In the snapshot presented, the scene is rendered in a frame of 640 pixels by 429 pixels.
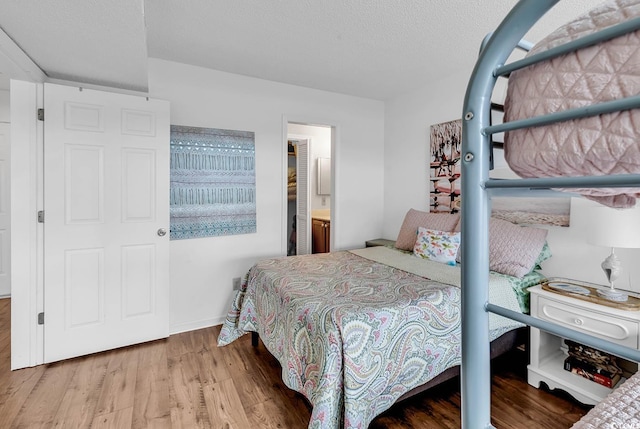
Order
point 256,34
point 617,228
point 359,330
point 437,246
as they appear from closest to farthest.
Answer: point 359,330 → point 617,228 → point 256,34 → point 437,246

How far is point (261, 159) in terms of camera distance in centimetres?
325

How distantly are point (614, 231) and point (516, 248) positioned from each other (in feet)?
2.15

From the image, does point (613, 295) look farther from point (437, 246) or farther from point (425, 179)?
point (425, 179)

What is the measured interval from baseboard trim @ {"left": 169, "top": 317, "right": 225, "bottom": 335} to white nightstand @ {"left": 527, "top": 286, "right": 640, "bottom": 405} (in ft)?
8.40

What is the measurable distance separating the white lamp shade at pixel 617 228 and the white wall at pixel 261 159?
2.38m

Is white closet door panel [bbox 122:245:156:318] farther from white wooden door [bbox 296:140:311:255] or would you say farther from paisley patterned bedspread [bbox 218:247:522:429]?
white wooden door [bbox 296:140:311:255]

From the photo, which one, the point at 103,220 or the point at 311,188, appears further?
Answer: the point at 311,188

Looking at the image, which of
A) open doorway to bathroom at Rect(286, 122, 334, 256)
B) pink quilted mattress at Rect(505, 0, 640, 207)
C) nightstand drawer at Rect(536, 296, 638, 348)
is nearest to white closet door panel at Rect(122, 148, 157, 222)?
open doorway to bathroom at Rect(286, 122, 334, 256)

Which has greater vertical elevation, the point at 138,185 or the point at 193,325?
the point at 138,185

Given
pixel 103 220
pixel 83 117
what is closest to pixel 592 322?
pixel 103 220

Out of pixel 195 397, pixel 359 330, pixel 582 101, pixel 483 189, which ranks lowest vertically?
pixel 195 397

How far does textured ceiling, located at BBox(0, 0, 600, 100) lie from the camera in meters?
1.67

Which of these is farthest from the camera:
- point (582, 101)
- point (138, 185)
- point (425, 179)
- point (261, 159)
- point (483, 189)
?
point (425, 179)

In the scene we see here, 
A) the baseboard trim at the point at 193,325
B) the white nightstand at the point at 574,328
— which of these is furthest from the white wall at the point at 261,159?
the white nightstand at the point at 574,328
